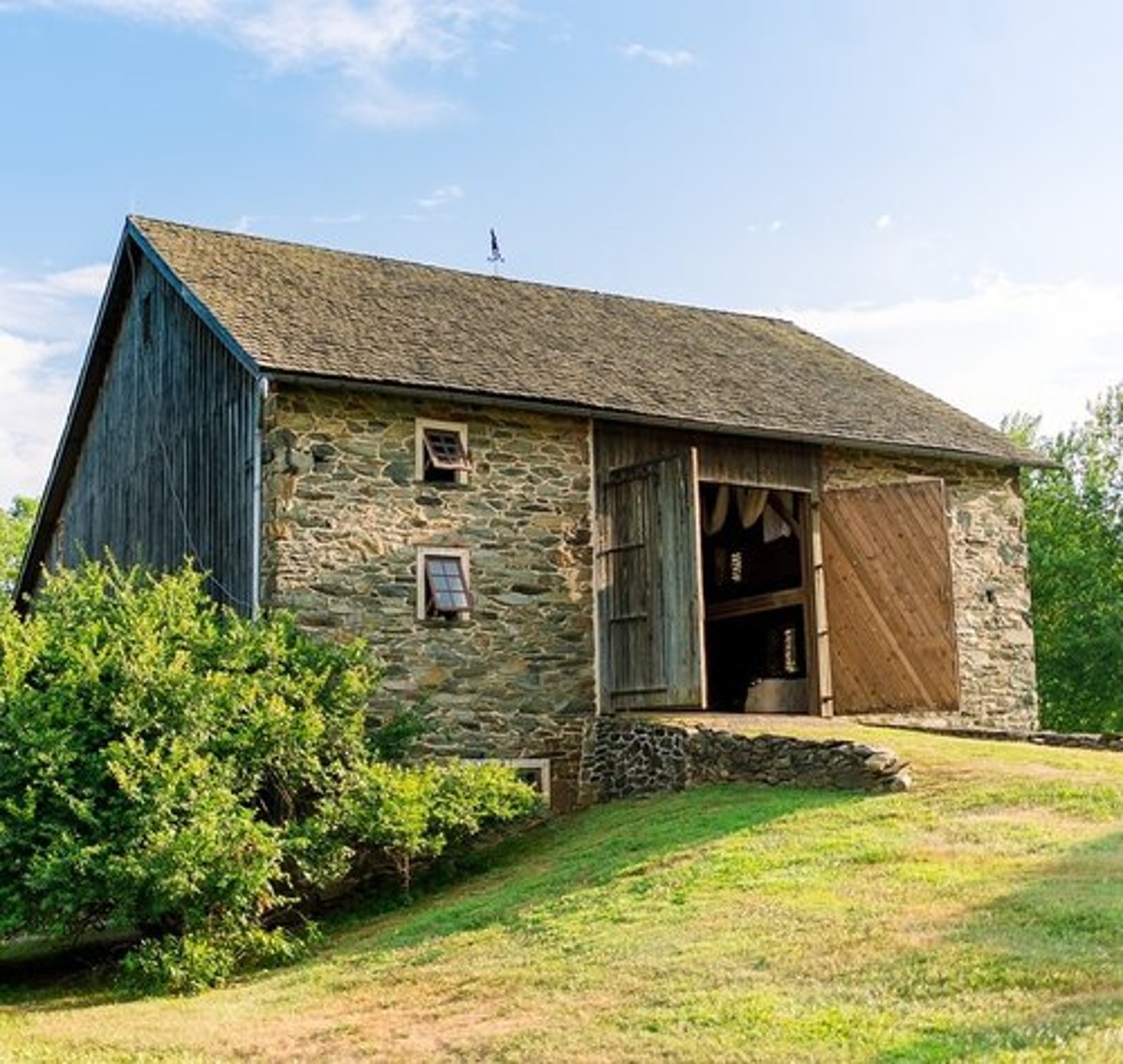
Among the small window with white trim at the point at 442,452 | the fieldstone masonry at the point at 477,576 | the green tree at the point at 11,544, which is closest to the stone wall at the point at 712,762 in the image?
the fieldstone masonry at the point at 477,576

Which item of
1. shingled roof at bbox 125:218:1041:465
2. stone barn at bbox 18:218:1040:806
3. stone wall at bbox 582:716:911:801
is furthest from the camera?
A: shingled roof at bbox 125:218:1041:465

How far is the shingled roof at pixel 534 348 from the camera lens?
56.3 ft

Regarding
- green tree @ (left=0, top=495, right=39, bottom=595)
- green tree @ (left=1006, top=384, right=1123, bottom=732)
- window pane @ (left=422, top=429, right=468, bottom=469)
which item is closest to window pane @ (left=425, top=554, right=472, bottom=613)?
window pane @ (left=422, top=429, right=468, bottom=469)

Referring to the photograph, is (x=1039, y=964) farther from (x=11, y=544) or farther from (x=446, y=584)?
(x=11, y=544)

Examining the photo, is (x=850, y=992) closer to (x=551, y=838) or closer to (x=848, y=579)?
(x=551, y=838)

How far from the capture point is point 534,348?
1927cm

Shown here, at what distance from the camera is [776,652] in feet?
78.9

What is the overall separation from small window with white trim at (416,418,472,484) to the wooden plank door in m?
1.84

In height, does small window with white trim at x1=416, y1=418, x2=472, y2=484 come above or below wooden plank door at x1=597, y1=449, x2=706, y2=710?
above

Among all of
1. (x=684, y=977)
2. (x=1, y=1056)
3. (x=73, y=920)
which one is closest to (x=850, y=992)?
(x=684, y=977)

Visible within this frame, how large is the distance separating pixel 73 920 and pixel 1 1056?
3.28 metres

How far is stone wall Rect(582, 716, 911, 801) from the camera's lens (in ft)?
46.5

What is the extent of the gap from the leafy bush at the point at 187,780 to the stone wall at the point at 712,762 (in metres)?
1.67

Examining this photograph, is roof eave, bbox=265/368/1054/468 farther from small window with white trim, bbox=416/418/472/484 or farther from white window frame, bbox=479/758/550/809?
white window frame, bbox=479/758/550/809
